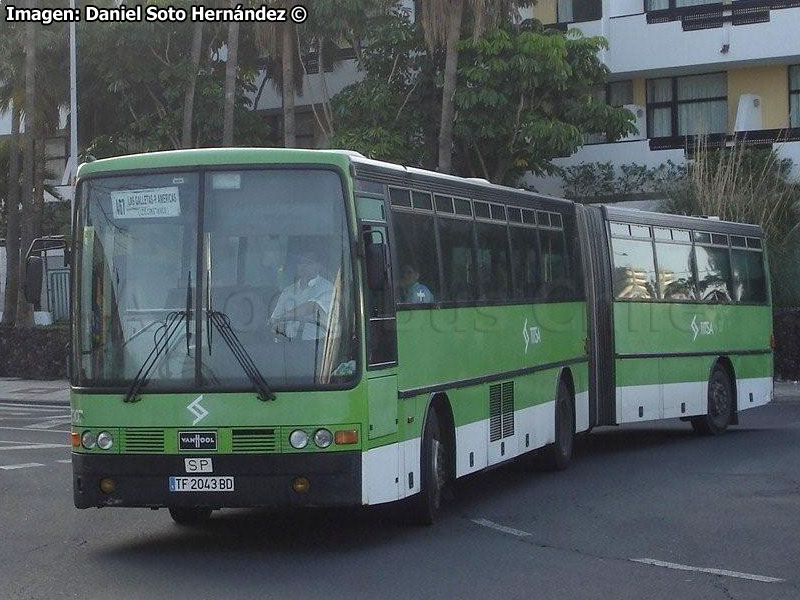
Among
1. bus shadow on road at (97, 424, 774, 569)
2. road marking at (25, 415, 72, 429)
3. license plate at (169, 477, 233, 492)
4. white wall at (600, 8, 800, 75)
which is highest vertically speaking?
white wall at (600, 8, 800, 75)

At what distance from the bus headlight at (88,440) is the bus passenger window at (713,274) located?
11.6 meters

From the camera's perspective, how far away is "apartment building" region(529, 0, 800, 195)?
3666cm

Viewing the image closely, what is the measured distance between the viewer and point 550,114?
113ft

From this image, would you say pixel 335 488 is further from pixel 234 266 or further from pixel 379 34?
pixel 379 34

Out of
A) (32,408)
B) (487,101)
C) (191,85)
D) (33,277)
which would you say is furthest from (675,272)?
(191,85)

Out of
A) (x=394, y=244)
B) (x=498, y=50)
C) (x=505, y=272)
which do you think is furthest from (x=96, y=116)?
(x=394, y=244)

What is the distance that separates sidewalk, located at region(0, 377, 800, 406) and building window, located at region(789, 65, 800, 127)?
10117 mm

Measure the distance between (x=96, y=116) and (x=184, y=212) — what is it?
29948 millimetres

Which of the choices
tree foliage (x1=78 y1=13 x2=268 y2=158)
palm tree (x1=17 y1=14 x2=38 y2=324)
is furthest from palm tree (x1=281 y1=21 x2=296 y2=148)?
palm tree (x1=17 y1=14 x2=38 y2=324)

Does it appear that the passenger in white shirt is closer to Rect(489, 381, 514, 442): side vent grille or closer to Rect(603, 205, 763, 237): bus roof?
Rect(489, 381, 514, 442): side vent grille

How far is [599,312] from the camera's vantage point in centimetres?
1847

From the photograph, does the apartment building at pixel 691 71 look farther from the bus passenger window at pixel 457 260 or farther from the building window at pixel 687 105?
the bus passenger window at pixel 457 260

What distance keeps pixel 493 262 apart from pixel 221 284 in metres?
4.27

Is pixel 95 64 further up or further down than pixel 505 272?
further up
